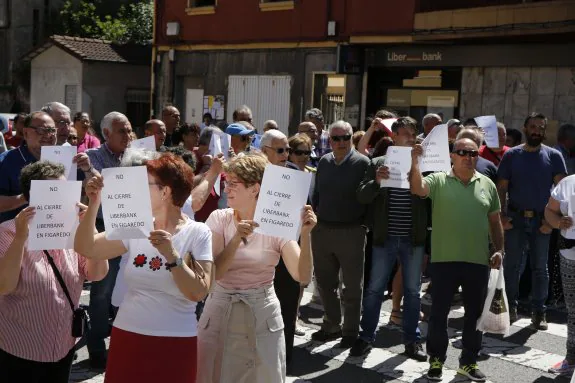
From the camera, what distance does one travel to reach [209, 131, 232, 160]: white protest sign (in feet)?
23.8

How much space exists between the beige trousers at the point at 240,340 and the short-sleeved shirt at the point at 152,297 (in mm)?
369

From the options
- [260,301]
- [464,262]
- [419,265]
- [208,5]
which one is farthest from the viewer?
[208,5]

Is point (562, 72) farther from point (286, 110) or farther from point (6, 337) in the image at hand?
point (6, 337)

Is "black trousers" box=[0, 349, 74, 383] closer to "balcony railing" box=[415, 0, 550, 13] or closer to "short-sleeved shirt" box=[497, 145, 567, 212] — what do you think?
"short-sleeved shirt" box=[497, 145, 567, 212]

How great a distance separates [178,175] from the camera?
4301mm

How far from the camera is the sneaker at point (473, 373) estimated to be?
6.98m

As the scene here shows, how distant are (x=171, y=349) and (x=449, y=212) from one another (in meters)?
3.33

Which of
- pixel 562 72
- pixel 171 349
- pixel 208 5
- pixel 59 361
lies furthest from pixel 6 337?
pixel 208 5

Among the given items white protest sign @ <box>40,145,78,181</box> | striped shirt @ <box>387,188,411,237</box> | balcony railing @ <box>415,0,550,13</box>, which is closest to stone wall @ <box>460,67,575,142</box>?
balcony railing @ <box>415,0,550,13</box>

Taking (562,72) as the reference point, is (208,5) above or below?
above

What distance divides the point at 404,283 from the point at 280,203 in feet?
11.2

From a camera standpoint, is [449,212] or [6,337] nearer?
[6,337]

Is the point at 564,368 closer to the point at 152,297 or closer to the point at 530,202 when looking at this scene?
the point at 530,202

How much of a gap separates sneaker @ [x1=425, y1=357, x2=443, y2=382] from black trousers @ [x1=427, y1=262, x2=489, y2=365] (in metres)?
0.04
